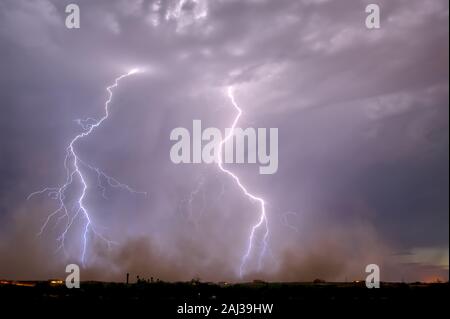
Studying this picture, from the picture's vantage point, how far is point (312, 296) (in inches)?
1928
